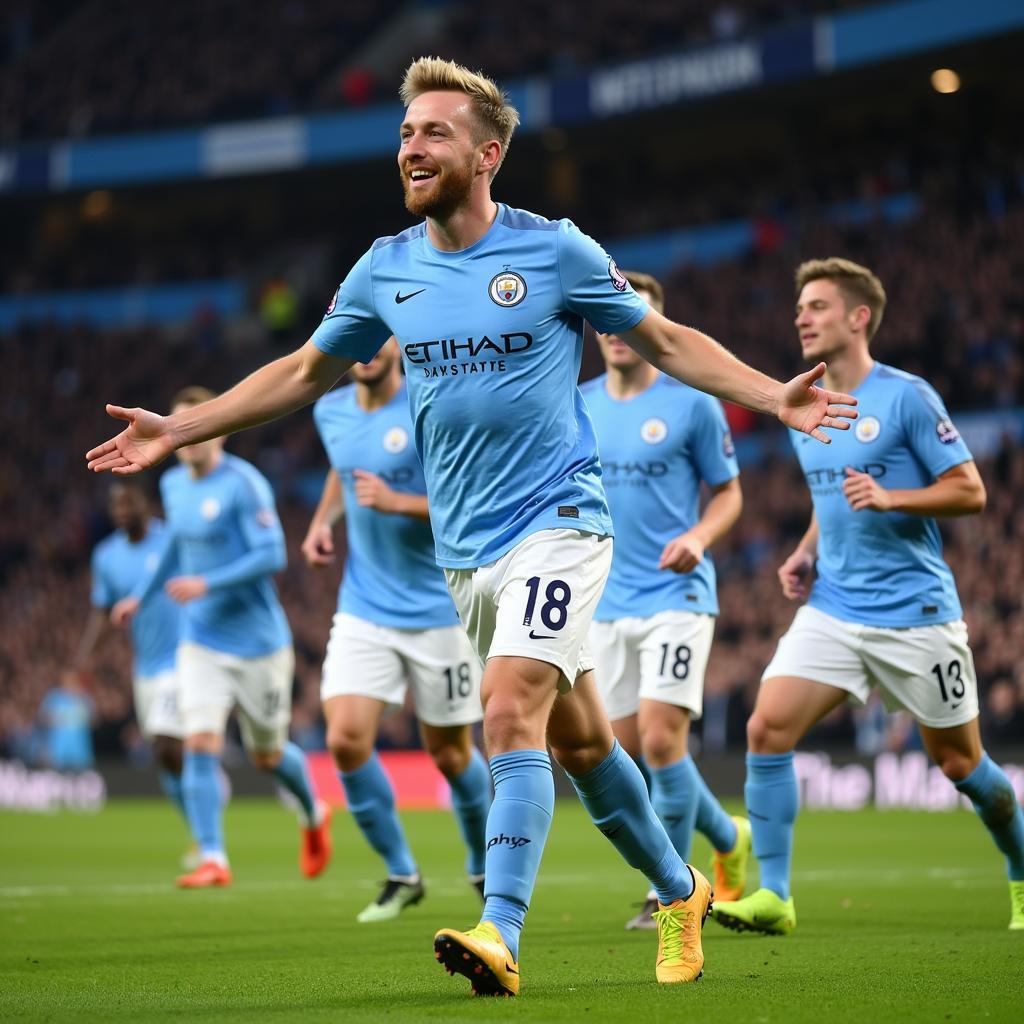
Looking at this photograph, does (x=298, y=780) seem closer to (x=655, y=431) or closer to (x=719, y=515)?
(x=655, y=431)

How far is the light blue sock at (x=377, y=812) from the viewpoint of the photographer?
28.2ft

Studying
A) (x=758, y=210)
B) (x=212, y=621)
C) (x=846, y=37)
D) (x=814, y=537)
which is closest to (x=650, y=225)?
(x=758, y=210)

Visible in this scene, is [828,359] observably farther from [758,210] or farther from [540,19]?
[540,19]

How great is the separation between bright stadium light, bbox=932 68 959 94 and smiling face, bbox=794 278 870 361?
20.8 metres

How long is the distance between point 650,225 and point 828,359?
25.0 metres

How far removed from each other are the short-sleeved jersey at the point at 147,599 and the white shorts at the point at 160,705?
8 cm

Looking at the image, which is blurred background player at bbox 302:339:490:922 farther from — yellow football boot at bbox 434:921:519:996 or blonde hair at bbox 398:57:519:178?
yellow football boot at bbox 434:921:519:996

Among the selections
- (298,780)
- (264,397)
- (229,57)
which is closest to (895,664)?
(264,397)

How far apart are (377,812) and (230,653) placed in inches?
107

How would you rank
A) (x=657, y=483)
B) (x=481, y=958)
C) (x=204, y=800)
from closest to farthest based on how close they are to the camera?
(x=481, y=958)
(x=657, y=483)
(x=204, y=800)

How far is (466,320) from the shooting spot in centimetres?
541

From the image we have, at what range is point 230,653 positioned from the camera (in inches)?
433

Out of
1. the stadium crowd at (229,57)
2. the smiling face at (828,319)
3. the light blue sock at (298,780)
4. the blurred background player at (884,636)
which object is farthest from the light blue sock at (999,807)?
the stadium crowd at (229,57)

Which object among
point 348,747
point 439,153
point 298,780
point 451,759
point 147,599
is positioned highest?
point 439,153
